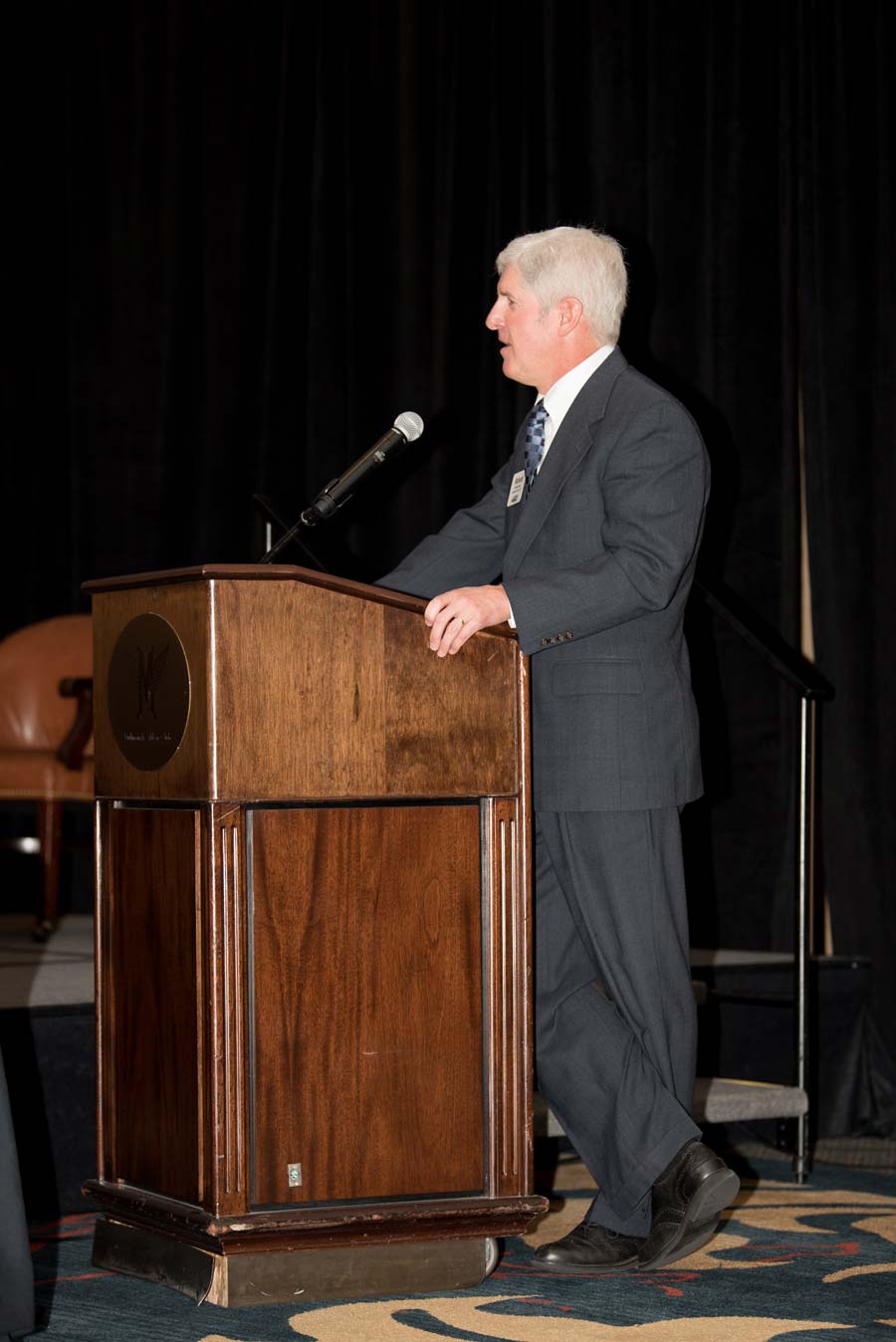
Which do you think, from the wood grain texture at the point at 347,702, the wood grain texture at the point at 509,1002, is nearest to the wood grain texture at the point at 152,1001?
the wood grain texture at the point at 347,702

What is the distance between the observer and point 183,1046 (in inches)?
91.6

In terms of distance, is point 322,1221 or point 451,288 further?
point 451,288

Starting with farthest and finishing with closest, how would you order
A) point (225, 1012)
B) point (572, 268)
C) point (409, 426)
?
point (572, 268), point (409, 426), point (225, 1012)

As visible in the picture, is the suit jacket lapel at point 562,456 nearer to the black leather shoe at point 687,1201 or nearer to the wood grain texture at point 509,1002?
the wood grain texture at point 509,1002

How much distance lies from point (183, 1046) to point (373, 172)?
342 centimetres

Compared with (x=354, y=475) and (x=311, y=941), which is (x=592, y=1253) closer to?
(x=311, y=941)

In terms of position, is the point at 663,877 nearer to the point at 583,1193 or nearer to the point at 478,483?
the point at 583,1193

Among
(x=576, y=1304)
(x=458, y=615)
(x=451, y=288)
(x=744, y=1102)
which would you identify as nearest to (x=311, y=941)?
(x=458, y=615)

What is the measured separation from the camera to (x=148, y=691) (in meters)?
2.37

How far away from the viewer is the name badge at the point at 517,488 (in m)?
2.64

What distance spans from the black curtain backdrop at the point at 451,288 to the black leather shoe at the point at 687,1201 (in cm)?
157

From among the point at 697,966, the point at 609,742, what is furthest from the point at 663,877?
the point at 697,966

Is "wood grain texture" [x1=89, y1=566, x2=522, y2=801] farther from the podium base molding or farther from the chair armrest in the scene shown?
the chair armrest

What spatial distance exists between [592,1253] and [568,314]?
136cm
